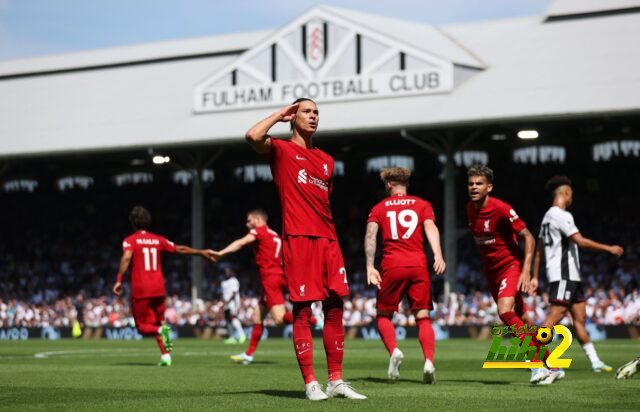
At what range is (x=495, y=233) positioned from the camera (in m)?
12.0

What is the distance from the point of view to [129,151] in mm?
38281

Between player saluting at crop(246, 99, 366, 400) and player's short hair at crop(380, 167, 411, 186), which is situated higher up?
player's short hair at crop(380, 167, 411, 186)

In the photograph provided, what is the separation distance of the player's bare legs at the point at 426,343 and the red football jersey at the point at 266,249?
475 cm

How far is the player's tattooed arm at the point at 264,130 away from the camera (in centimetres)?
869

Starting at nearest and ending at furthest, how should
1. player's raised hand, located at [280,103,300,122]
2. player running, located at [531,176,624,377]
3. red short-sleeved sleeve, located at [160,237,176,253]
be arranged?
player's raised hand, located at [280,103,300,122]
player running, located at [531,176,624,377]
red short-sleeved sleeve, located at [160,237,176,253]

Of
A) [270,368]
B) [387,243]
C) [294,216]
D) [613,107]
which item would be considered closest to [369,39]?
[613,107]

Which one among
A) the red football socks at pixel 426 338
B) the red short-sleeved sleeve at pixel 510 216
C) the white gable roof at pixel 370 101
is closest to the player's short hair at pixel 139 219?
the red football socks at pixel 426 338

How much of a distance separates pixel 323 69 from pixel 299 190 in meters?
26.6

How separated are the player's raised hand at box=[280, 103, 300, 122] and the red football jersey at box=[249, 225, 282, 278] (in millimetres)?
7268

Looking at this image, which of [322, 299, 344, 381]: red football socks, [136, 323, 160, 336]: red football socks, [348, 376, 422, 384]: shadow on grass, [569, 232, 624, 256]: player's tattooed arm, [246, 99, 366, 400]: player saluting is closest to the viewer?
[246, 99, 366, 400]: player saluting

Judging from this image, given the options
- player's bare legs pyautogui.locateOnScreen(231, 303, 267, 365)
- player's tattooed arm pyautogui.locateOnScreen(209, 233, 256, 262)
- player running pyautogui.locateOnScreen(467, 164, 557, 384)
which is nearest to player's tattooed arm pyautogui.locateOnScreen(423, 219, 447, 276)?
player running pyautogui.locateOnScreen(467, 164, 557, 384)
